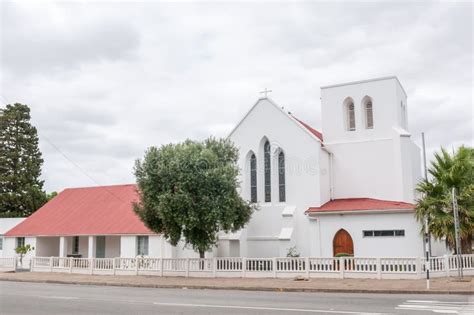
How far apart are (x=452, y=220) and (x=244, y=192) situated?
1324 cm

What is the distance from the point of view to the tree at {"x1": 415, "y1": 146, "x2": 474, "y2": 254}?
73.3 ft

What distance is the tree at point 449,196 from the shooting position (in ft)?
73.3

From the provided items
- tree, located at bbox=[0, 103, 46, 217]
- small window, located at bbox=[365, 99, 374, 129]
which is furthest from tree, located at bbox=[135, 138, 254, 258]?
tree, located at bbox=[0, 103, 46, 217]

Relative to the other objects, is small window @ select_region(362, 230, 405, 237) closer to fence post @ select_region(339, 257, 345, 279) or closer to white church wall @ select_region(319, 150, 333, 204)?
white church wall @ select_region(319, 150, 333, 204)

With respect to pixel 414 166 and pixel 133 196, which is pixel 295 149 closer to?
pixel 414 166

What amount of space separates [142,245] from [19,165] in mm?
26804

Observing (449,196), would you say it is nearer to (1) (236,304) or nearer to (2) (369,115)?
(2) (369,115)

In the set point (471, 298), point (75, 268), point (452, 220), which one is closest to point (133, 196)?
point (75, 268)

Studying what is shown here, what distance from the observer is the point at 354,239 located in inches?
1063

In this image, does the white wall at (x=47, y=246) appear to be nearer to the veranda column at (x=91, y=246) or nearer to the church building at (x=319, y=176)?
the church building at (x=319, y=176)

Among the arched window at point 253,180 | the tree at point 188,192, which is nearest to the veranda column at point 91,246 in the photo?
the tree at point 188,192

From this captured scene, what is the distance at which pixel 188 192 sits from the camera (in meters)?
24.6

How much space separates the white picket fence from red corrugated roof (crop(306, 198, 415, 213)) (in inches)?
172

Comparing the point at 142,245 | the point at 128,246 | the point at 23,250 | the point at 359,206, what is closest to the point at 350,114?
the point at 359,206
